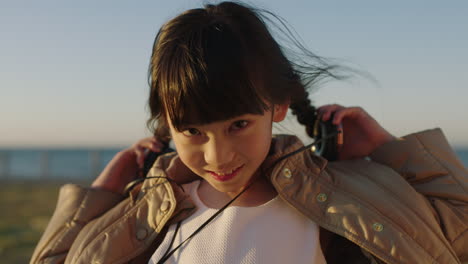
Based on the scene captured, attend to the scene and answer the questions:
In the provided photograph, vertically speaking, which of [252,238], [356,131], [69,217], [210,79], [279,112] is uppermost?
[210,79]

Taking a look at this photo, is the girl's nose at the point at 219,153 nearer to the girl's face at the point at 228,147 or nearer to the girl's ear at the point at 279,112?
the girl's face at the point at 228,147

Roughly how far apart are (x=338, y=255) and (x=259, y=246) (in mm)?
435

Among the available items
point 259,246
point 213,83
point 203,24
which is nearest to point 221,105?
point 213,83

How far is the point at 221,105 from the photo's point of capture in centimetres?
188

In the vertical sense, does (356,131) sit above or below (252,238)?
above

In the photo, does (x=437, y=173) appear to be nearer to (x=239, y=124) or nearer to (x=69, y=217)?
(x=239, y=124)

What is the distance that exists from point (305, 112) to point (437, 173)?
0.64 m

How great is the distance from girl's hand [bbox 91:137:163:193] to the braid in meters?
0.72

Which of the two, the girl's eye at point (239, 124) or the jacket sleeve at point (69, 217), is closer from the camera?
the girl's eye at point (239, 124)

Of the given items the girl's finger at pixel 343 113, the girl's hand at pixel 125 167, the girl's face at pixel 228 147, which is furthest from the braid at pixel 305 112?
the girl's hand at pixel 125 167

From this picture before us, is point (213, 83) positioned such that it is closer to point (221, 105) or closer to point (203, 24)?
point (221, 105)

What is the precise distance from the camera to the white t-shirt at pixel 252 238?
6.37ft

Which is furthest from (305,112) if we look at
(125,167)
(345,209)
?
(125,167)

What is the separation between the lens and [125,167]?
279cm
